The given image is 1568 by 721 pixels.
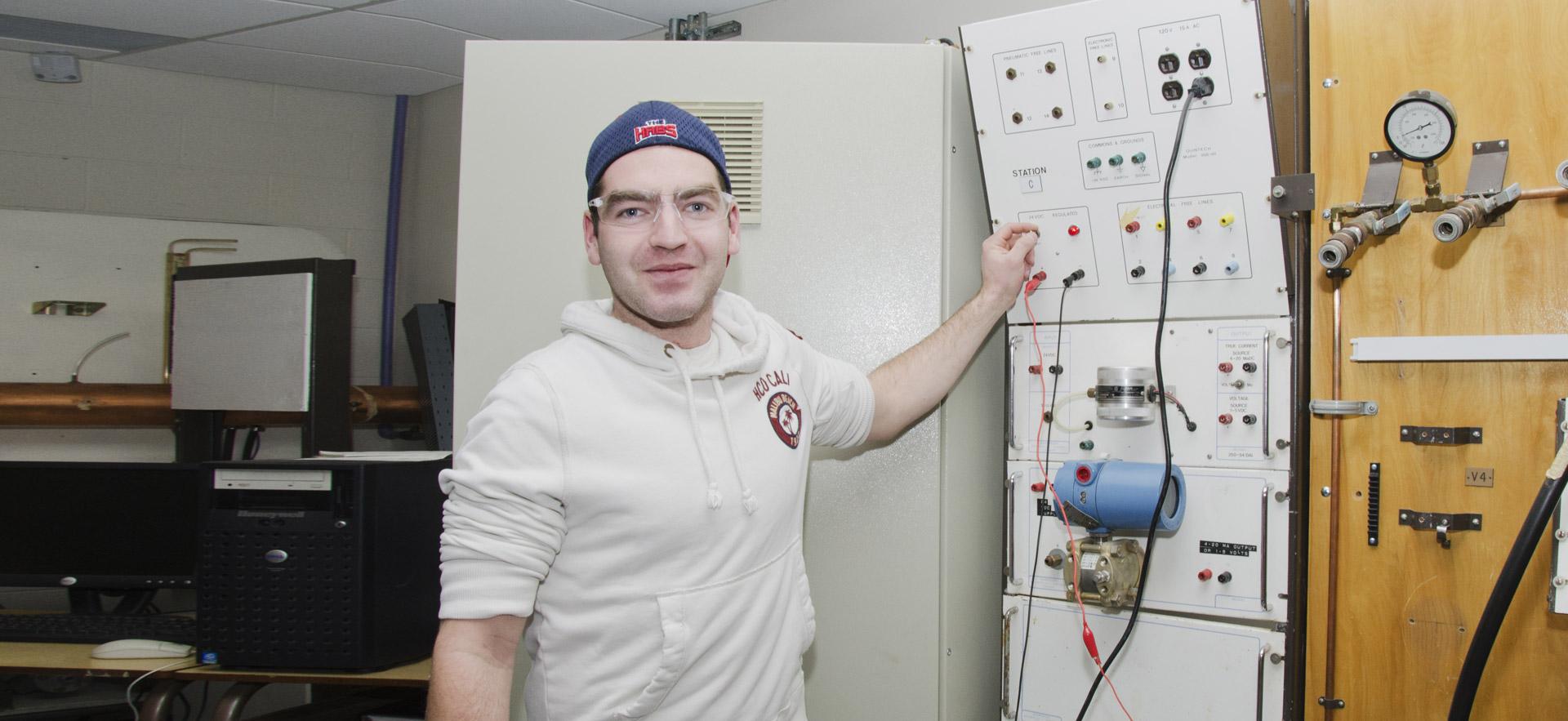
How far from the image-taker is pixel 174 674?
82.9 inches

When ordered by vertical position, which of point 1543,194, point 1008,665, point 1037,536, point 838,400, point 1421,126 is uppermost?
point 1421,126

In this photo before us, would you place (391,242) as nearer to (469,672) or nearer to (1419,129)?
(469,672)

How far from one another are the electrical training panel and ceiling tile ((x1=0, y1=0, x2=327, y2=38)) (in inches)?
87.4

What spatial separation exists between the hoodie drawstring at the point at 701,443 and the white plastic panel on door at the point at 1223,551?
0.59 m

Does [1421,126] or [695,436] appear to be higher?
[1421,126]

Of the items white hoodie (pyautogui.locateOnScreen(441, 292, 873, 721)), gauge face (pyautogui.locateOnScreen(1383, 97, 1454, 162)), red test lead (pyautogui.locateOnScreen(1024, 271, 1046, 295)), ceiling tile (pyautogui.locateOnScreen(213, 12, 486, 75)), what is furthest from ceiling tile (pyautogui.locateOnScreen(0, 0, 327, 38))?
gauge face (pyautogui.locateOnScreen(1383, 97, 1454, 162))

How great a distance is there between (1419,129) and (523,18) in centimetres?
242

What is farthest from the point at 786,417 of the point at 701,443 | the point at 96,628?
the point at 96,628

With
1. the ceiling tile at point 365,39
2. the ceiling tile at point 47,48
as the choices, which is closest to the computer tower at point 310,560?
the ceiling tile at point 365,39

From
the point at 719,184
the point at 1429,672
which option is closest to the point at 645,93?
the point at 719,184

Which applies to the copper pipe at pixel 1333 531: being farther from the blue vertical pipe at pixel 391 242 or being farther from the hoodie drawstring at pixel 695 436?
the blue vertical pipe at pixel 391 242

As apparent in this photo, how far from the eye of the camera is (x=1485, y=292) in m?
1.48

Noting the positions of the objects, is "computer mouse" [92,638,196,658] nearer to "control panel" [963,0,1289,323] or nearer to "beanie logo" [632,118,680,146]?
"beanie logo" [632,118,680,146]

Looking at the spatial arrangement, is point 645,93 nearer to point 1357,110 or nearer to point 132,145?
point 1357,110
